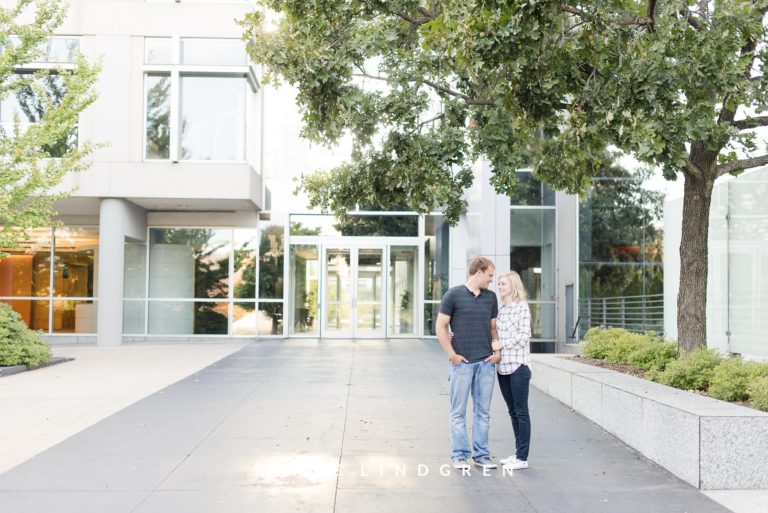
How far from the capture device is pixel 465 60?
7699 mm

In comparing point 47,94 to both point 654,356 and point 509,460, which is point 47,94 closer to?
point 654,356

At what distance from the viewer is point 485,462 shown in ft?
22.7

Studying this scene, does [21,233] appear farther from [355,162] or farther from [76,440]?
[76,440]

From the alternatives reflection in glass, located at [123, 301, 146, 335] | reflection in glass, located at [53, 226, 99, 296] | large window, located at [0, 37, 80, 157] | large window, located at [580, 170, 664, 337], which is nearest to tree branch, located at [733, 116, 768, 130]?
large window, located at [580, 170, 664, 337]

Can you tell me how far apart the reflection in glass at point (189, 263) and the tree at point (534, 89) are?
11758 mm

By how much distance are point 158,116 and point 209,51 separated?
7.54 ft

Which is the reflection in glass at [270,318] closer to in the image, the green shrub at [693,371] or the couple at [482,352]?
the green shrub at [693,371]

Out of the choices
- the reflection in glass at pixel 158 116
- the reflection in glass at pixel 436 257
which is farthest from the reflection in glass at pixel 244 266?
the reflection in glass at pixel 436 257

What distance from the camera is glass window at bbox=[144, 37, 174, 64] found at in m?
22.0

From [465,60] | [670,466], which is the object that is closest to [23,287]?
[465,60]

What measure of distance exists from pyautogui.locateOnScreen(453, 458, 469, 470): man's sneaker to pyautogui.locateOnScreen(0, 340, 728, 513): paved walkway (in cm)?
11

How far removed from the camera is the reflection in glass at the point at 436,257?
25172mm

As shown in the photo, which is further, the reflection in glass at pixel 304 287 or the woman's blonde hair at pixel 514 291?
the reflection in glass at pixel 304 287

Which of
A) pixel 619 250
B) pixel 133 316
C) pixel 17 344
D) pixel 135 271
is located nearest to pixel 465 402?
pixel 17 344
